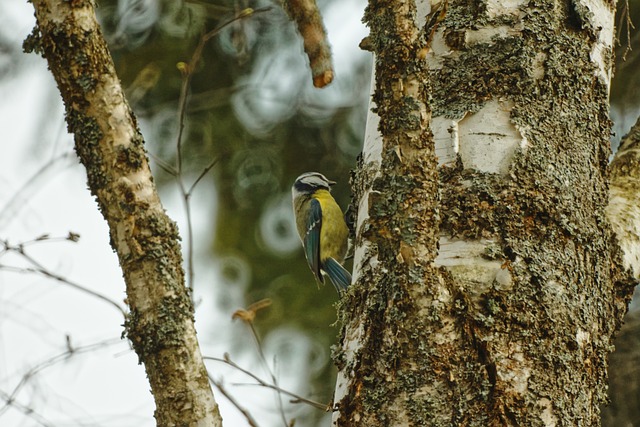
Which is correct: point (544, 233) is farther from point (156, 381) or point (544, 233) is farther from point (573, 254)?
point (156, 381)

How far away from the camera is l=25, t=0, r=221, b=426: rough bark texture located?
4.48 feet

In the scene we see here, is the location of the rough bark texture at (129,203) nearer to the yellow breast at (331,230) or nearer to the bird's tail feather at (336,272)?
the bird's tail feather at (336,272)

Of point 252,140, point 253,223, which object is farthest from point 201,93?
point 253,223

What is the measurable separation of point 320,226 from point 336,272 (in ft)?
0.97

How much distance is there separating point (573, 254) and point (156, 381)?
0.87 meters

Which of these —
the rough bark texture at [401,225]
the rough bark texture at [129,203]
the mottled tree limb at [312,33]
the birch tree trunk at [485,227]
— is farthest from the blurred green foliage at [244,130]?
the rough bark texture at [401,225]

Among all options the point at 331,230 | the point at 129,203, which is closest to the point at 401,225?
the point at 129,203

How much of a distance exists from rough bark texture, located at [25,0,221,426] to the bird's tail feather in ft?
7.43

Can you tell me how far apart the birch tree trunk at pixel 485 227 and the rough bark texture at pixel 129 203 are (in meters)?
0.33

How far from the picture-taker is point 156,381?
136 cm

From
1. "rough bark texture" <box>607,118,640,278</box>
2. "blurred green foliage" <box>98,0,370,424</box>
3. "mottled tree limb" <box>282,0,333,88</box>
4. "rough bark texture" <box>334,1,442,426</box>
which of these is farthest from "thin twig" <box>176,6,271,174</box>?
"rough bark texture" <box>607,118,640,278</box>

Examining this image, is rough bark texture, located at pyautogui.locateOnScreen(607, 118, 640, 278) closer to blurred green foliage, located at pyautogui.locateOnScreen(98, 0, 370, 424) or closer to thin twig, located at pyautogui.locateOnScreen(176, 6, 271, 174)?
thin twig, located at pyautogui.locateOnScreen(176, 6, 271, 174)

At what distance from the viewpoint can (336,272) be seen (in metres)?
3.76

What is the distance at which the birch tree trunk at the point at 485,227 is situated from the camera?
137cm
